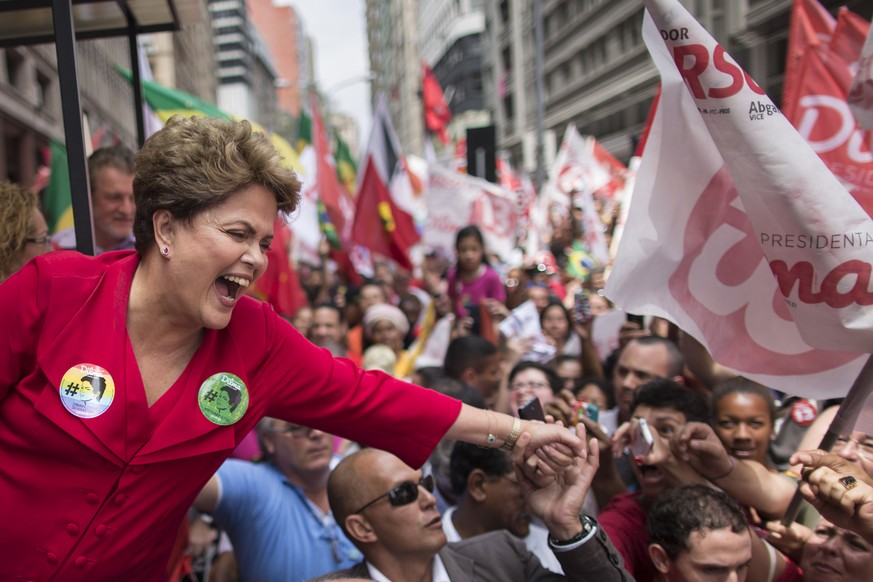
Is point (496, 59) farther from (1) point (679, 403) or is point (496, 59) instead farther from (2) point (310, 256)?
(1) point (679, 403)

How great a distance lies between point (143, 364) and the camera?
2.17 meters

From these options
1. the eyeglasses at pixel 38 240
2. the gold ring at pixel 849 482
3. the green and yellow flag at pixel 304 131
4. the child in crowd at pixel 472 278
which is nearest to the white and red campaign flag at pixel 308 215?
the green and yellow flag at pixel 304 131

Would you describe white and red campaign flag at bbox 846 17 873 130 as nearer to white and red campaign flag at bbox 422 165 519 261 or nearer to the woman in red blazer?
the woman in red blazer

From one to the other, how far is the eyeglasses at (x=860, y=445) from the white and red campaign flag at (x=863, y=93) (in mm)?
1389

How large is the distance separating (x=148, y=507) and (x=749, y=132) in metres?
1.86

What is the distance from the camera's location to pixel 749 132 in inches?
96.3

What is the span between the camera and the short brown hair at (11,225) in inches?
107

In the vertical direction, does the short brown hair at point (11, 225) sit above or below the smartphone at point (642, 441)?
above

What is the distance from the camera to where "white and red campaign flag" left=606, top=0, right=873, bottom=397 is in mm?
2385

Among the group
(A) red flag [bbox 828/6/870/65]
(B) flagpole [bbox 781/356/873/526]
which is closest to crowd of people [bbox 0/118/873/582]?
(B) flagpole [bbox 781/356/873/526]

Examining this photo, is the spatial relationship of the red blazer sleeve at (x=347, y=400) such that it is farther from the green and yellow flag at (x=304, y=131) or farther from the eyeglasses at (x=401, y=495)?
the green and yellow flag at (x=304, y=131)

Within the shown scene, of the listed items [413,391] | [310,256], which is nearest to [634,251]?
[413,391]

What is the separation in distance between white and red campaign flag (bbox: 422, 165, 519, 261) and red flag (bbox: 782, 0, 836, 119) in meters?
5.12

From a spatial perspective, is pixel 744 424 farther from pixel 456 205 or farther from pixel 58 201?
pixel 456 205
